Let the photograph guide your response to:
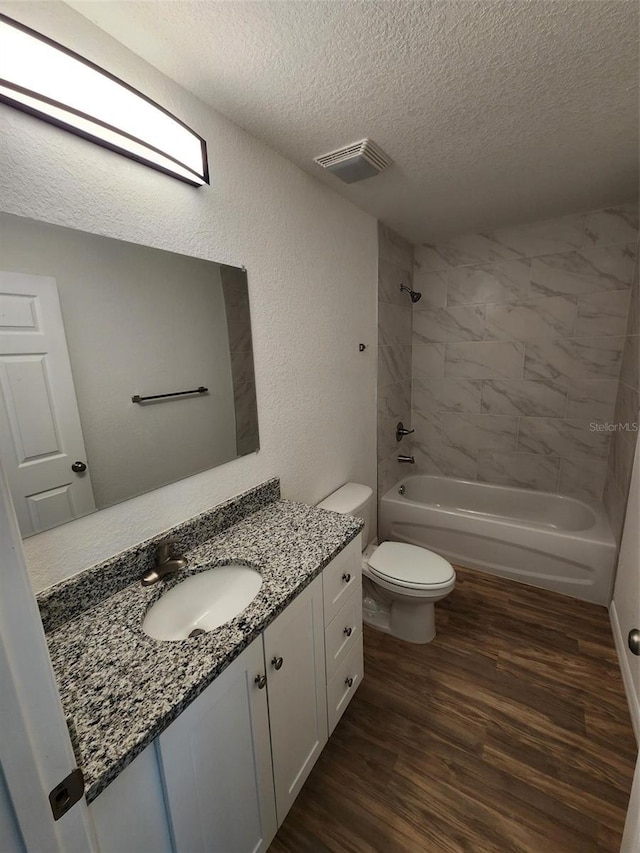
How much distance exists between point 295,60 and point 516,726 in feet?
8.38

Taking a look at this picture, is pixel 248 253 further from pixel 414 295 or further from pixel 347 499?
pixel 414 295

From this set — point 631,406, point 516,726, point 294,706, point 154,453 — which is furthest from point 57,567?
point 631,406

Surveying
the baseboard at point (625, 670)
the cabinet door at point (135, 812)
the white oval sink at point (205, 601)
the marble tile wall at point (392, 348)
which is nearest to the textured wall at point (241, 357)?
the white oval sink at point (205, 601)

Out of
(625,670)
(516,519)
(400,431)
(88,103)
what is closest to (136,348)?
(88,103)

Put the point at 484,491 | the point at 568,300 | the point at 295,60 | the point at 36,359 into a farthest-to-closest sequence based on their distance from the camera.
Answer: the point at 484,491
the point at 568,300
the point at 295,60
the point at 36,359

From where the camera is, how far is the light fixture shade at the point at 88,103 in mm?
741

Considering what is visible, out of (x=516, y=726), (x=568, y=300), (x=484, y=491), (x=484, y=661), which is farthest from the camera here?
(x=484, y=491)

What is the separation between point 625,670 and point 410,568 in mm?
1056

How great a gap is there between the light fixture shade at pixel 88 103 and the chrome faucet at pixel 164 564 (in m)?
1.16

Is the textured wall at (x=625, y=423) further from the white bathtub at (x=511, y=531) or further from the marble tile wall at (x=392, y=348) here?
the marble tile wall at (x=392, y=348)

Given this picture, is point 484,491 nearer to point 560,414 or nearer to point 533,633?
point 560,414

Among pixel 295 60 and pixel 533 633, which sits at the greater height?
pixel 295 60

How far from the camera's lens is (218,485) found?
137 cm

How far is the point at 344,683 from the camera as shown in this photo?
1.45m
